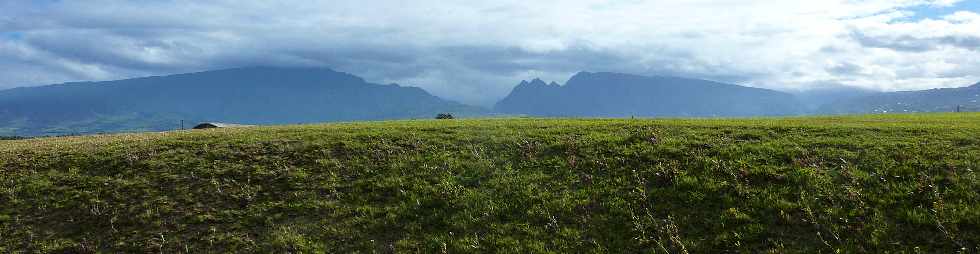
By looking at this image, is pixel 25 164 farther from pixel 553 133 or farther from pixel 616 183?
pixel 616 183

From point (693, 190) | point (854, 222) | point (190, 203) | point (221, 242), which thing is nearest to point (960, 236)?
point (854, 222)

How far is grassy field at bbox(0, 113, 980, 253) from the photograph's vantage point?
1598 centimetres

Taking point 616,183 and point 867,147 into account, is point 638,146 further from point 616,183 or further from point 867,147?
point 867,147

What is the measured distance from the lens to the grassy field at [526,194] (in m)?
16.0

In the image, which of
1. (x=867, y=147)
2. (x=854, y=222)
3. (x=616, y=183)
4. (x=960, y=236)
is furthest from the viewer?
(x=867, y=147)

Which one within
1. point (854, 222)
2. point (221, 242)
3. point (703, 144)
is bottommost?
point (221, 242)

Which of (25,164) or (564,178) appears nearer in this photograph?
(564,178)

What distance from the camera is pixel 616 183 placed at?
2009 centimetres

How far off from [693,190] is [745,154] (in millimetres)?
4582

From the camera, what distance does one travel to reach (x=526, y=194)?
19781 mm

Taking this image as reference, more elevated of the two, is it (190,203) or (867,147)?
(867,147)

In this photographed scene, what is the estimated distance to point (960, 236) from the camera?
47.0 feet

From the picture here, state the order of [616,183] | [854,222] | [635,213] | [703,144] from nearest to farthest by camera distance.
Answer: [854,222] → [635,213] → [616,183] → [703,144]

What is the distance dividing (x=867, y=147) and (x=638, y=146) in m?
8.16
